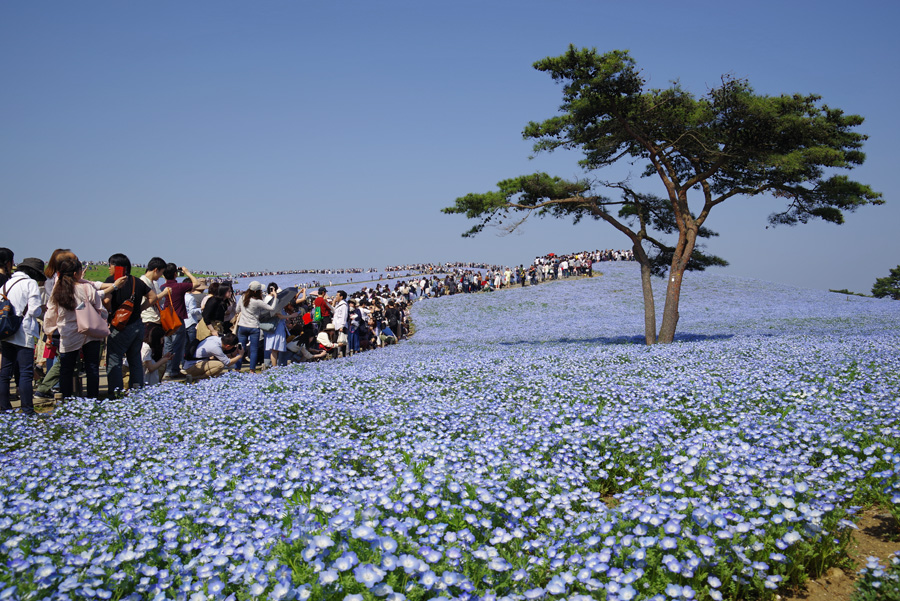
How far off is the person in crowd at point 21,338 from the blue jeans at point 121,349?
37.4 inches

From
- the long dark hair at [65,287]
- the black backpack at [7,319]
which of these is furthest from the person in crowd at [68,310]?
the black backpack at [7,319]

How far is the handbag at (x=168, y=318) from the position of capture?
9195 mm

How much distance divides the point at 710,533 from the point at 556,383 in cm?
484

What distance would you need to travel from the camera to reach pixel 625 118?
1502 cm

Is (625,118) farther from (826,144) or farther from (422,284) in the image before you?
(422,284)

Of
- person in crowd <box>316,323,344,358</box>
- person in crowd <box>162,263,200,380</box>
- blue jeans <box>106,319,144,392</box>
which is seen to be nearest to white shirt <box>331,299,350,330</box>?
person in crowd <box>316,323,344,358</box>

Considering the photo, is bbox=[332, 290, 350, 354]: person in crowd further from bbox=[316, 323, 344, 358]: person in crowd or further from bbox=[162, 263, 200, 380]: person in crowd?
bbox=[162, 263, 200, 380]: person in crowd

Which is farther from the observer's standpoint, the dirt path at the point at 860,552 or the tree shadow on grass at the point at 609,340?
the tree shadow on grass at the point at 609,340

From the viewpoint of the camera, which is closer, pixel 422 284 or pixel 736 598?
pixel 736 598

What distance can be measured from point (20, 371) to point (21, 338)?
49 cm

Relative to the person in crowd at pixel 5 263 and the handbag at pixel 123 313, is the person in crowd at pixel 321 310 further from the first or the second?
the person in crowd at pixel 5 263

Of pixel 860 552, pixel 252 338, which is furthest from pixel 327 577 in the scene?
pixel 252 338

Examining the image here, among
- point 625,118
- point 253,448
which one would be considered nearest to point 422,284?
point 625,118

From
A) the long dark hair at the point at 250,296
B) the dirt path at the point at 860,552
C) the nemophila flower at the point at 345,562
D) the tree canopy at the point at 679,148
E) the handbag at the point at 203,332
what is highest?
the tree canopy at the point at 679,148
